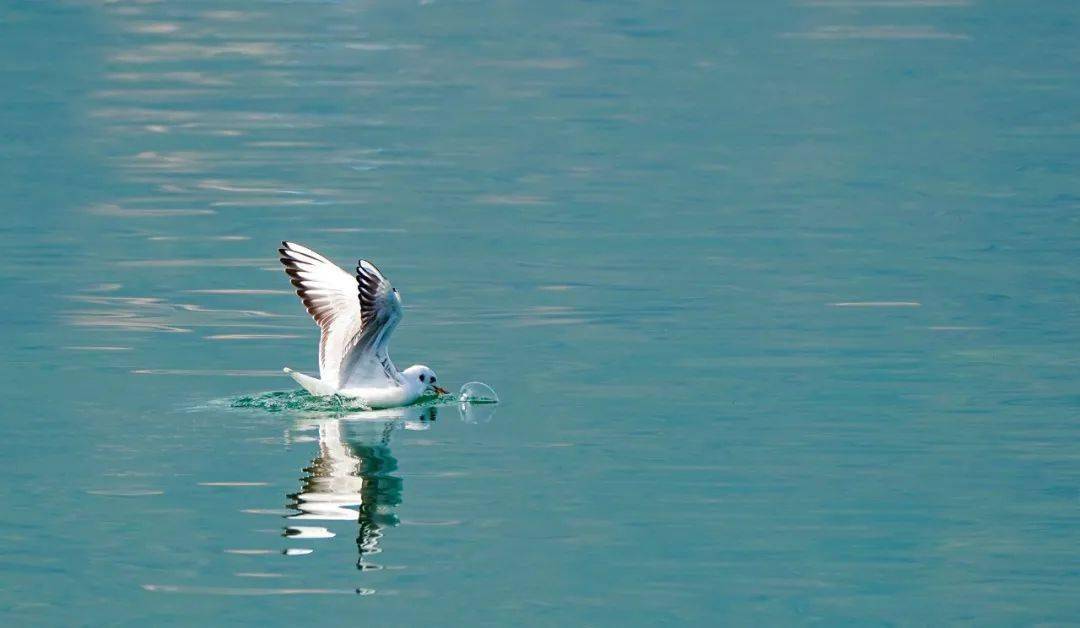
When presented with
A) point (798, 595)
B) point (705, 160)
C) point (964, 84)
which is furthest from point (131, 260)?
point (964, 84)

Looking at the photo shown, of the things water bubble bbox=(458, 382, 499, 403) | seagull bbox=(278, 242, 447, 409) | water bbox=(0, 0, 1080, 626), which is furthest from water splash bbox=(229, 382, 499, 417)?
water bbox=(0, 0, 1080, 626)

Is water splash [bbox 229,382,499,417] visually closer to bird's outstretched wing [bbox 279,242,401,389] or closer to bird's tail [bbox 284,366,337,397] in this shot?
bird's tail [bbox 284,366,337,397]

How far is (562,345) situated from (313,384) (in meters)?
3.53

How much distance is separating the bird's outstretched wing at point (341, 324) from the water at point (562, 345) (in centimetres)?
46

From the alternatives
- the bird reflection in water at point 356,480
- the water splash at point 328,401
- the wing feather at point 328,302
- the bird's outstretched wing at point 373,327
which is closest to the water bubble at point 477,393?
the water splash at point 328,401

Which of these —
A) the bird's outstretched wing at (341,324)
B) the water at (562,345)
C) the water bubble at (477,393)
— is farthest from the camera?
the water bubble at (477,393)

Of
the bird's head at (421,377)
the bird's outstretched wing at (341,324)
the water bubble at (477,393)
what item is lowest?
the water bubble at (477,393)

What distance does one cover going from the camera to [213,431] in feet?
58.5

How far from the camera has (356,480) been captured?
16438mm

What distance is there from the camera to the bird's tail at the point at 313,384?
59.8 ft

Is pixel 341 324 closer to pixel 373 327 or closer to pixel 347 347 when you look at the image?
pixel 347 347

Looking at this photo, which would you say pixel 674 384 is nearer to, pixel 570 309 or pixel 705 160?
pixel 570 309

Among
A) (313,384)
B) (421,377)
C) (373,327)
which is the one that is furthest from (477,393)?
(313,384)

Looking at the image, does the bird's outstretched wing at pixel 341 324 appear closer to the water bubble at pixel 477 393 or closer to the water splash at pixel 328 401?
the water splash at pixel 328 401
